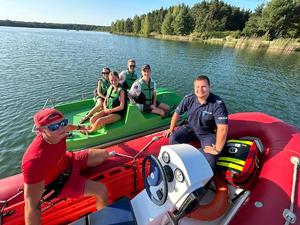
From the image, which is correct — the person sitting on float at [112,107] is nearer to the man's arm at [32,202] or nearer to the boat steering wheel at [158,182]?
the man's arm at [32,202]

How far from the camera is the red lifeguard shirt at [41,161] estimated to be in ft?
6.56

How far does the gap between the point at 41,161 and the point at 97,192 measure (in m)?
0.74

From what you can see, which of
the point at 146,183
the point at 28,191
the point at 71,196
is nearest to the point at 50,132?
the point at 28,191

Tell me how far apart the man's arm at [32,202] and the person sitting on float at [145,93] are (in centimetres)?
352

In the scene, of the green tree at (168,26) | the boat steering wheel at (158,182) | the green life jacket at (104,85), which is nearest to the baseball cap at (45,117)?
the boat steering wheel at (158,182)

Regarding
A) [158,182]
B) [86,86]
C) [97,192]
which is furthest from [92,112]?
[86,86]

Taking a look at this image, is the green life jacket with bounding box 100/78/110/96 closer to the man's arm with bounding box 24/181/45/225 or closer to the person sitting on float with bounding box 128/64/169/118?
the person sitting on float with bounding box 128/64/169/118

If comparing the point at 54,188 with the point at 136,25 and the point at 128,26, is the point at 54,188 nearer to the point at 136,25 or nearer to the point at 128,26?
the point at 136,25

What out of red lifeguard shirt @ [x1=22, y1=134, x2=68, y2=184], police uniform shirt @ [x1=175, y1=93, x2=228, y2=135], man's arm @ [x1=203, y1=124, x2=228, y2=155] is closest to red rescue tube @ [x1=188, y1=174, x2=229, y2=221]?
man's arm @ [x1=203, y1=124, x2=228, y2=155]

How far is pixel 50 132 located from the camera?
2.12m

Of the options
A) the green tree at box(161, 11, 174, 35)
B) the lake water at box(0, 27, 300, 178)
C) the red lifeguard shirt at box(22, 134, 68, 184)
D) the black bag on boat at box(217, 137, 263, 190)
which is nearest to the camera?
the red lifeguard shirt at box(22, 134, 68, 184)

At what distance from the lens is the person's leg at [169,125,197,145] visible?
136 inches

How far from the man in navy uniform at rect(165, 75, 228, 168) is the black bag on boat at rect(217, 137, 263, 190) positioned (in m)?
0.19

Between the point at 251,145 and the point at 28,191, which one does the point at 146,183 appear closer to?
the point at 28,191
